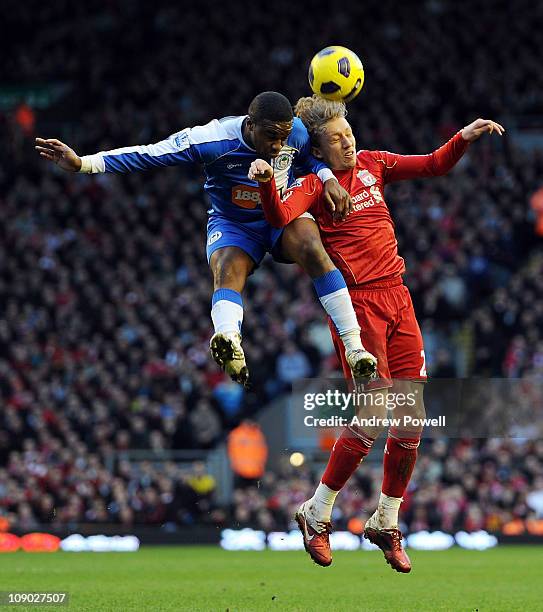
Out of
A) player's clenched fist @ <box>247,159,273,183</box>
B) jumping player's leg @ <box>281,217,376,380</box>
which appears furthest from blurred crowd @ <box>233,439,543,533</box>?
player's clenched fist @ <box>247,159,273,183</box>

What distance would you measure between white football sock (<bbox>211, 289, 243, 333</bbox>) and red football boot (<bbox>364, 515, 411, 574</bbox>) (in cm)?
176

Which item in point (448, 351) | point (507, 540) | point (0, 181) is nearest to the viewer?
point (507, 540)

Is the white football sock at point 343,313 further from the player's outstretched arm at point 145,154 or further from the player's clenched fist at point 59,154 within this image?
the player's clenched fist at point 59,154

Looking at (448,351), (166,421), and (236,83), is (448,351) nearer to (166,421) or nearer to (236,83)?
(166,421)

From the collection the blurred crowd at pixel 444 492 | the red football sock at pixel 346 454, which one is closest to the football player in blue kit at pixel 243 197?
the red football sock at pixel 346 454

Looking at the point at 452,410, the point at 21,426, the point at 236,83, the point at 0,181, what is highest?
the point at 236,83

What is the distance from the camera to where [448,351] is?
2222 cm

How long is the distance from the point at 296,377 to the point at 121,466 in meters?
3.26

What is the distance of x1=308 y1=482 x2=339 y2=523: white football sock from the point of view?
31.2 ft

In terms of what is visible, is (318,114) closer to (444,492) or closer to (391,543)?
(391,543)

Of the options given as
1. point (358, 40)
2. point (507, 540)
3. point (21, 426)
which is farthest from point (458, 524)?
point (358, 40)

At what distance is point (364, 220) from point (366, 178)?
13.4 inches

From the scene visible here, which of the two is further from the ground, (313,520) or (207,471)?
(313,520)

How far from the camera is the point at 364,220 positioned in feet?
31.4
